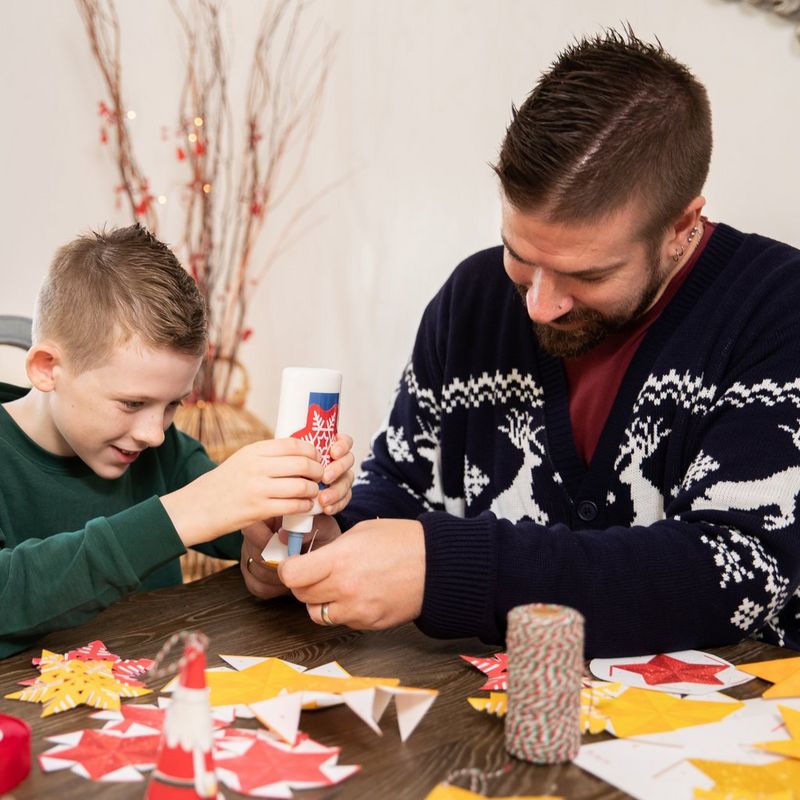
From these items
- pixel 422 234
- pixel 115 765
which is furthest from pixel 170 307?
pixel 422 234

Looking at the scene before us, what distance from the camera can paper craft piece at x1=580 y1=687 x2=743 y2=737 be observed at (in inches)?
32.1

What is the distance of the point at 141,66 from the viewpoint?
274 centimetres

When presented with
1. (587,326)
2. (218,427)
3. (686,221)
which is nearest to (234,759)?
(587,326)

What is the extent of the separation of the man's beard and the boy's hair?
485mm

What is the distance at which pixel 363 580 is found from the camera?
3.26ft

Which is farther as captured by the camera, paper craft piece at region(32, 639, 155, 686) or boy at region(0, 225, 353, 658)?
boy at region(0, 225, 353, 658)

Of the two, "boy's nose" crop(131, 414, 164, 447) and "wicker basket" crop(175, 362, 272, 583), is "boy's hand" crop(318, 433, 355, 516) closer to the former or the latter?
"boy's nose" crop(131, 414, 164, 447)

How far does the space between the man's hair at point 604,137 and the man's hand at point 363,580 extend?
485mm

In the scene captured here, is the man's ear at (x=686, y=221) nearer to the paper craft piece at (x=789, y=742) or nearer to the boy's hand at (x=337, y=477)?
the boy's hand at (x=337, y=477)

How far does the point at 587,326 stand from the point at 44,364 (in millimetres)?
758

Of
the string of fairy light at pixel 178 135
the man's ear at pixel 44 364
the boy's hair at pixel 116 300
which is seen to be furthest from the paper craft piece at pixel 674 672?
the string of fairy light at pixel 178 135

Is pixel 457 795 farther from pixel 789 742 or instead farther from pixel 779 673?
pixel 779 673

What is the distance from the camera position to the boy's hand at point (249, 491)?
105cm

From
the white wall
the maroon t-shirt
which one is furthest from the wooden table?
the white wall
